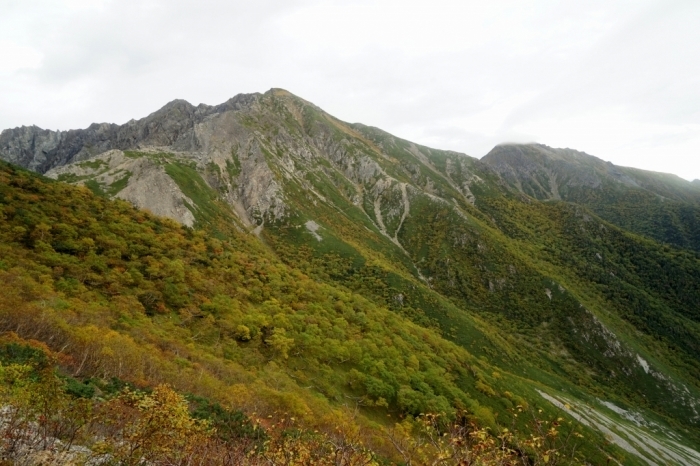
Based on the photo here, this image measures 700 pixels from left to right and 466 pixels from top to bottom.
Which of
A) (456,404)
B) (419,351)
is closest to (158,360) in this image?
(456,404)

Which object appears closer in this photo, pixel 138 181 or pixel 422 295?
pixel 138 181

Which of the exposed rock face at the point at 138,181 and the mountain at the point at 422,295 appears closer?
the mountain at the point at 422,295

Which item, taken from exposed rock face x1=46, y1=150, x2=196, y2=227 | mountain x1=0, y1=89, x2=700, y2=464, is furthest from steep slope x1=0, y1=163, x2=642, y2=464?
exposed rock face x1=46, y1=150, x2=196, y2=227

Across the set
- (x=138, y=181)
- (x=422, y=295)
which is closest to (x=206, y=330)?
(x=422, y=295)

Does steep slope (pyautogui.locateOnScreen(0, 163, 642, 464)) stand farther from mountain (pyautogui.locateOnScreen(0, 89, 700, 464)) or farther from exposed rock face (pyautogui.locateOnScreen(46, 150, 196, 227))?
exposed rock face (pyautogui.locateOnScreen(46, 150, 196, 227))

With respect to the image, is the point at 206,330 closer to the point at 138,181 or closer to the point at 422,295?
the point at 422,295

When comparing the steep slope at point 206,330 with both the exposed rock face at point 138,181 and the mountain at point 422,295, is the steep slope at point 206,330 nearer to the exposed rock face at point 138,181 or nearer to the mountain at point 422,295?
the mountain at point 422,295

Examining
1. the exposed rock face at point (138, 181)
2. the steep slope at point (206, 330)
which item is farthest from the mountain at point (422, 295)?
the exposed rock face at point (138, 181)

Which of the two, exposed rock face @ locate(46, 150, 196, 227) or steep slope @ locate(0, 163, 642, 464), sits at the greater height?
exposed rock face @ locate(46, 150, 196, 227)

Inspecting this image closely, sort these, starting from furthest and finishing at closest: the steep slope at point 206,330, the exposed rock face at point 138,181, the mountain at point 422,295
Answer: the exposed rock face at point 138,181 → the mountain at point 422,295 → the steep slope at point 206,330

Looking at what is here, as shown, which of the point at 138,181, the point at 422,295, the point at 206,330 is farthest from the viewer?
the point at 422,295

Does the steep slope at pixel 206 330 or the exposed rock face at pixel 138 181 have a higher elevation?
the exposed rock face at pixel 138 181

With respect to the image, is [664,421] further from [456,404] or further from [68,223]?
[68,223]

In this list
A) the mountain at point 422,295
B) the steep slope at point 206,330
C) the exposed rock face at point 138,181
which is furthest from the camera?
the exposed rock face at point 138,181
